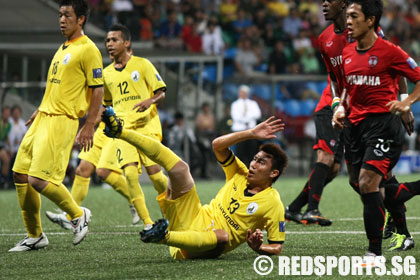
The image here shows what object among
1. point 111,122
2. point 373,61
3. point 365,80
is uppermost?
point 373,61

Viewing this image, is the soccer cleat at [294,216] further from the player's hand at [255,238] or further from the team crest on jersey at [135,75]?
the player's hand at [255,238]

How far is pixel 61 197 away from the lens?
7070 mm

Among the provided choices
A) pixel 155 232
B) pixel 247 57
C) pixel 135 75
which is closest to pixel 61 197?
pixel 155 232

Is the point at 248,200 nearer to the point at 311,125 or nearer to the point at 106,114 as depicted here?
the point at 106,114

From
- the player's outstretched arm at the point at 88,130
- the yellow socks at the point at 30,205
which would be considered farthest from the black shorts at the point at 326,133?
the yellow socks at the point at 30,205

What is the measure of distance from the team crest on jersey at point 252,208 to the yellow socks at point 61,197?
1.82 meters

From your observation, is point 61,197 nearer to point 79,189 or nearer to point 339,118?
point 79,189

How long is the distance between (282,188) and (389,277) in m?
10.2

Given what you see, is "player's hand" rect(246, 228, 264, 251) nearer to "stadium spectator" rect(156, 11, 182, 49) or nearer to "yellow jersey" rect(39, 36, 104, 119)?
"yellow jersey" rect(39, 36, 104, 119)

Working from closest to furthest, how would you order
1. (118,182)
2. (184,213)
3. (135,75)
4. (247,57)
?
(184,213) → (135,75) → (118,182) → (247,57)

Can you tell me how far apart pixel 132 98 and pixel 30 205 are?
2.28m

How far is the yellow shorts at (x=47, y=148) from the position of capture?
22.7 feet

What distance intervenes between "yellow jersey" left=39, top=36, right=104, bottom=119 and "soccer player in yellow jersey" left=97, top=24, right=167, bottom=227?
1.52 metres

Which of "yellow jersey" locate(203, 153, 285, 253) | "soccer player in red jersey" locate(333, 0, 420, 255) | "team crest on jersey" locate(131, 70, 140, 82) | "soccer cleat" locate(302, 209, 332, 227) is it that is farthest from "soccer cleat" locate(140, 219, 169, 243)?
"team crest on jersey" locate(131, 70, 140, 82)
